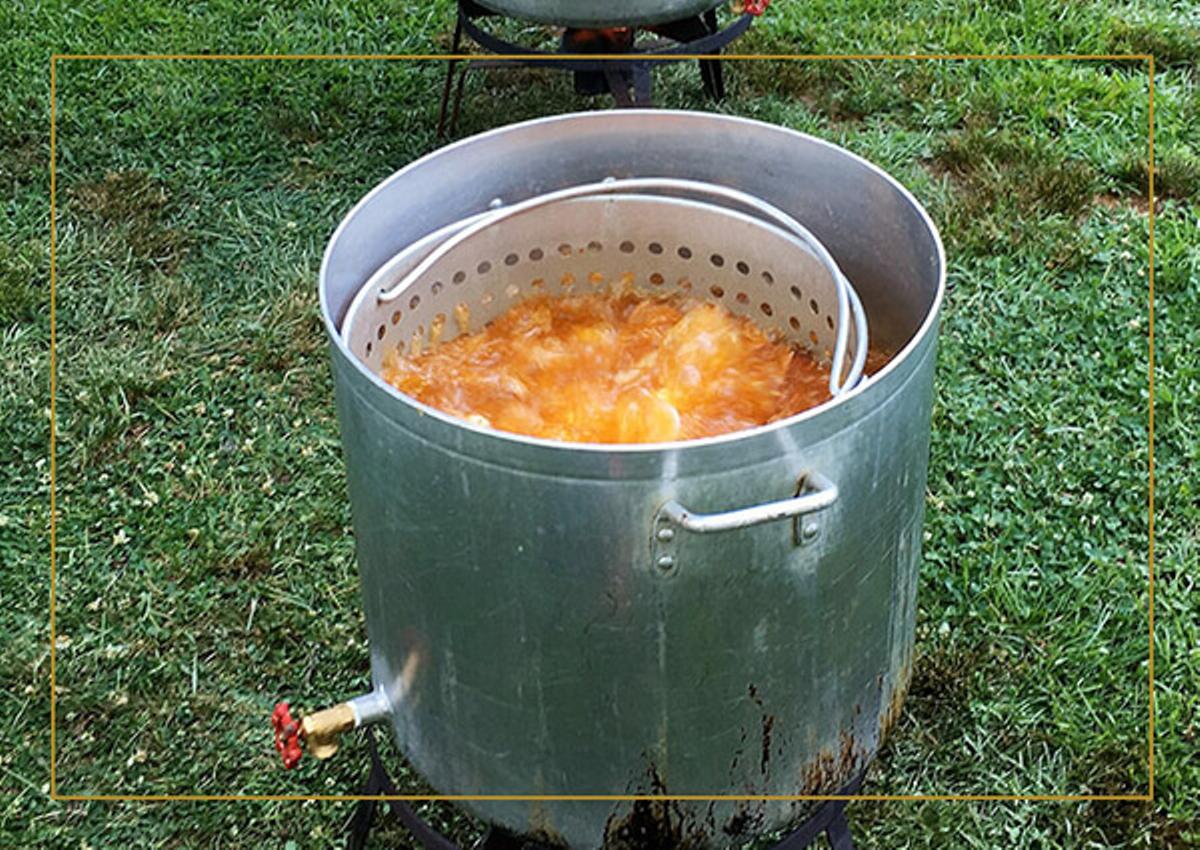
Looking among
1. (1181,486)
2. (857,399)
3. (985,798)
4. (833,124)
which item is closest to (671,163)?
(857,399)

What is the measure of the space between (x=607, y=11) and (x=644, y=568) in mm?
2039

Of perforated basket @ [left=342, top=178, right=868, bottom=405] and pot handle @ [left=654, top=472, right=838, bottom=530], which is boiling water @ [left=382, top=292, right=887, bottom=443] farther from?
pot handle @ [left=654, top=472, right=838, bottom=530]

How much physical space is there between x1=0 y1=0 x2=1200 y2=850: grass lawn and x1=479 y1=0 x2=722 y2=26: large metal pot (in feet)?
2.03

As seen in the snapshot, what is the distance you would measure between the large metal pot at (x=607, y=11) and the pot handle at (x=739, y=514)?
203 cm

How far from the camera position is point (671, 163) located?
1.85 meters

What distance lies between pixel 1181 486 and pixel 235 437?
1.79m

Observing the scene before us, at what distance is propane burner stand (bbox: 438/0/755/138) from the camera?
11.0ft

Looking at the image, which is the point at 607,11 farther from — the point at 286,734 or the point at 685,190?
the point at 286,734

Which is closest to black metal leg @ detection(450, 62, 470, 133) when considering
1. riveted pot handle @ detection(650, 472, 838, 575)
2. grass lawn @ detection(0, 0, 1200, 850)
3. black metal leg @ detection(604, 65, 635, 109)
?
grass lawn @ detection(0, 0, 1200, 850)

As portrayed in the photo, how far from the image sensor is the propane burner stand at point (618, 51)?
3338 millimetres

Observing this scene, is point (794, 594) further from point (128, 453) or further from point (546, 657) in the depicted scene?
point (128, 453)

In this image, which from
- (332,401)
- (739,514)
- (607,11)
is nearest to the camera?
(739,514)

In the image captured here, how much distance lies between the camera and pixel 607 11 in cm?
313

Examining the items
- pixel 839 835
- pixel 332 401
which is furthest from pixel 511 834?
pixel 332 401
